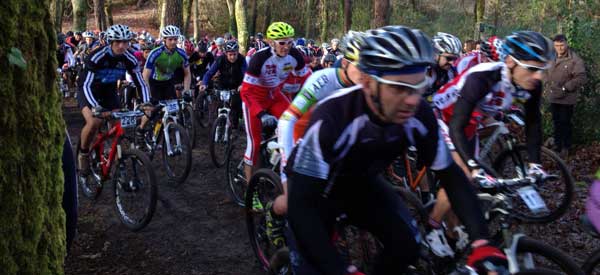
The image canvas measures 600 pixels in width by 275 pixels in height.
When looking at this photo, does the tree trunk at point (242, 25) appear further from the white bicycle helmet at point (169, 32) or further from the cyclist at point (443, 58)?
the cyclist at point (443, 58)

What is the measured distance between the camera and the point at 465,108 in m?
4.40

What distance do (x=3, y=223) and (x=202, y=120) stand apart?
445 inches

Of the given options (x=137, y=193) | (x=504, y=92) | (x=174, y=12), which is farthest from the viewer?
(x=174, y=12)

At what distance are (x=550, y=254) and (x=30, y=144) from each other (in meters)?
2.77

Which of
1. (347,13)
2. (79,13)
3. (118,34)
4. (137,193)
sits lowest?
(137,193)

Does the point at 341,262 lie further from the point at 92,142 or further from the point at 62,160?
the point at 92,142

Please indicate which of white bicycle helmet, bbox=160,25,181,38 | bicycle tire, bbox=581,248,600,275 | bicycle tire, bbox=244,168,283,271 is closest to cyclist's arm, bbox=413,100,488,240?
bicycle tire, bbox=581,248,600,275

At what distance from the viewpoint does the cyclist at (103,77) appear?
23.1ft

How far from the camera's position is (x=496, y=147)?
682 centimetres

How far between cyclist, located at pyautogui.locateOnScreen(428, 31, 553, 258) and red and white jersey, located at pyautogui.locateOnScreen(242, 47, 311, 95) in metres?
2.57

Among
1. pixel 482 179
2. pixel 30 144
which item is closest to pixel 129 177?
pixel 482 179

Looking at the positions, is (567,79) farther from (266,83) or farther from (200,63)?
(200,63)

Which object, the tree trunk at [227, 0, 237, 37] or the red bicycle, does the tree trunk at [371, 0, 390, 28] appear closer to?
the red bicycle

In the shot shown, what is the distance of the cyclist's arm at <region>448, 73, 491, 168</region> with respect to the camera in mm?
4270
